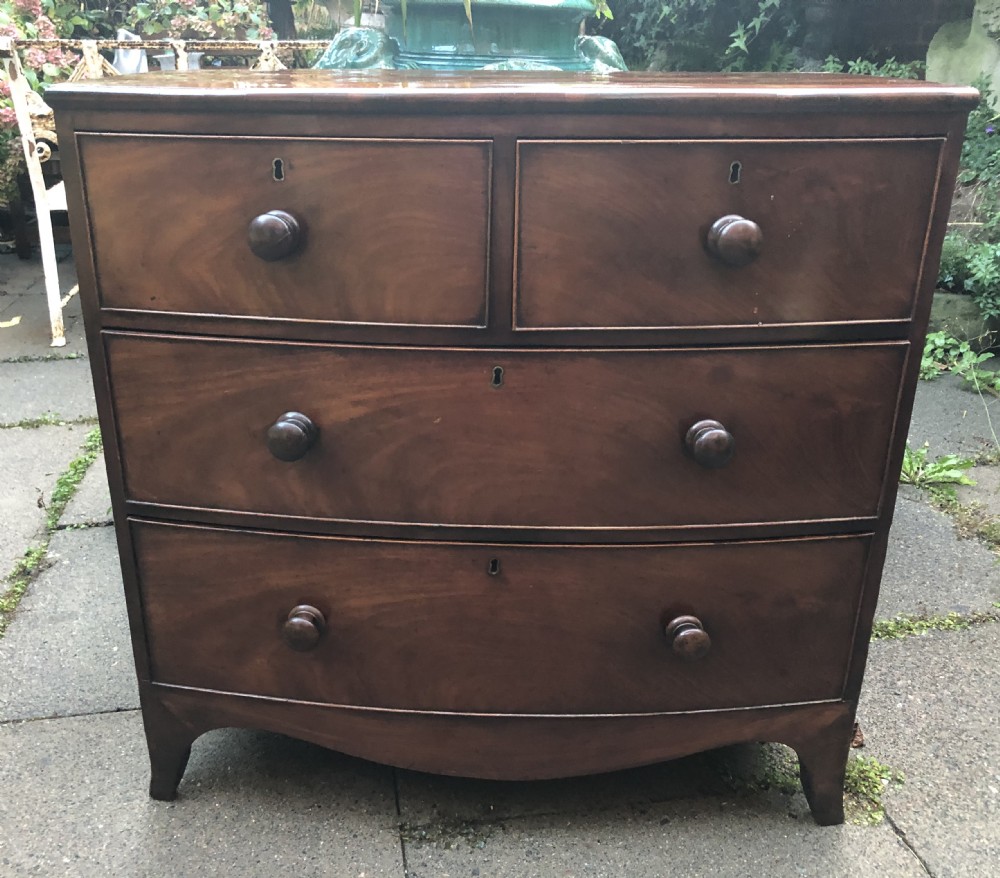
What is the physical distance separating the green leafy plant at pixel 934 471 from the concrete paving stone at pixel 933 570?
15 centimetres

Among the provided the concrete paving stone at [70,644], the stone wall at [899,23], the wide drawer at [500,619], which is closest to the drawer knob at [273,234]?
the wide drawer at [500,619]

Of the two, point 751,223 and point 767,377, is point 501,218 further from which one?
point 767,377

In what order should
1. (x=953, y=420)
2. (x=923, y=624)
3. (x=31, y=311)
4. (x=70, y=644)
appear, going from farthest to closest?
(x=31, y=311), (x=953, y=420), (x=923, y=624), (x=70, y=644)

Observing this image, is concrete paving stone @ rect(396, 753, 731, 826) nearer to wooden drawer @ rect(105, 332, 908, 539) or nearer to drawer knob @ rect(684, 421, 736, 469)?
wooden drawer @ rect(105, 332, 908, 539)

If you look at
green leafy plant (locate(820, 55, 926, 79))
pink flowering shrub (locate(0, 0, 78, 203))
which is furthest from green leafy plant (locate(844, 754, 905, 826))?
pink flowering shrub (locate(0, 0, 78, 203))

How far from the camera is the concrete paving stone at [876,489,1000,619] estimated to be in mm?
1835

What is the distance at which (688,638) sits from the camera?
3.66 feet

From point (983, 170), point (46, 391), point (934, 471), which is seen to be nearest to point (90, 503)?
point (46, 391)

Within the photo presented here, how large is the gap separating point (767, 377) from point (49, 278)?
2.98m

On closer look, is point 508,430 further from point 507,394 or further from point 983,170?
point 983,170

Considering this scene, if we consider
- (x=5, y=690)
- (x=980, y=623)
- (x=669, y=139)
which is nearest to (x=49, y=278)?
(x=5, y=690)

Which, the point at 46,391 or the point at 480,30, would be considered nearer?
the point at 480,30

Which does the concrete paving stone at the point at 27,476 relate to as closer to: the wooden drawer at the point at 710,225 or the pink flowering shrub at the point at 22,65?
the wooden drawer at the point at 710,225

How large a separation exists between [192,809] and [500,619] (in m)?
0.57
